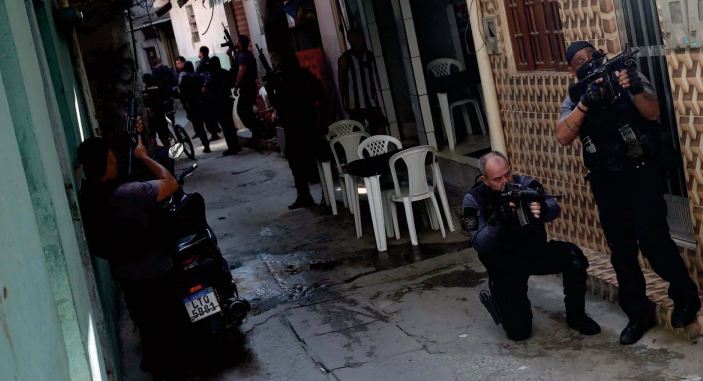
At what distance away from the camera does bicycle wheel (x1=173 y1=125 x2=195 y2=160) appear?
1944cm

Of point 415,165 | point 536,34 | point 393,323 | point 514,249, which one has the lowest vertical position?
point 393,323

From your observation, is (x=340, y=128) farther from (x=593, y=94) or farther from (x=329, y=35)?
(x=593, y=94)

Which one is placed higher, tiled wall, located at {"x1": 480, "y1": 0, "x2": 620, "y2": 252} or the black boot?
tiled wall, located at {"x1": 480, "y1": 0, "x2": 620, "y2": 252}

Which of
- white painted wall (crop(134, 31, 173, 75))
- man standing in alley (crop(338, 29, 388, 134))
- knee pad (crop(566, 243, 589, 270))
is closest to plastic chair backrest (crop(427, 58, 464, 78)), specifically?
man standing in alley (crop(338, 29, 388, 134))

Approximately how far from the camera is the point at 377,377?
258 inches

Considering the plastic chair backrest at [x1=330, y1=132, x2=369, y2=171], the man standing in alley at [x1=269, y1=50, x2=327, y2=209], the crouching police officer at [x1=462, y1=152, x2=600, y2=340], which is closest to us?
the crouching police officer at [x1=462, y1=152, x2=600, y2=340]

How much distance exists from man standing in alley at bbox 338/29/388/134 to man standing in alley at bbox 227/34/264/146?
4441 mm

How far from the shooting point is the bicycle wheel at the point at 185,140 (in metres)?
19.4

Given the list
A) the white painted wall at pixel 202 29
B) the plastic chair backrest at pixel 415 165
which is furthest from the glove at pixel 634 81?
the white painted wall at pixel 202 29

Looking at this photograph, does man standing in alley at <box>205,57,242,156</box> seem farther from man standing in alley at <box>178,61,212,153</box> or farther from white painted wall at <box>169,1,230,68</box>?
white painted wall at <box>169,1,230,68</box>

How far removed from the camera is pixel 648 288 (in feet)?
21.9

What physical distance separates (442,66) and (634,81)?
8012 mm

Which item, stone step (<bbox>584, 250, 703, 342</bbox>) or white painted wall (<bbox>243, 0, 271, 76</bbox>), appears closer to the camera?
stone step (<bbox>584, 250, 703, 342</bbox>)

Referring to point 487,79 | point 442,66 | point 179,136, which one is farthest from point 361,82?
point 179,136
